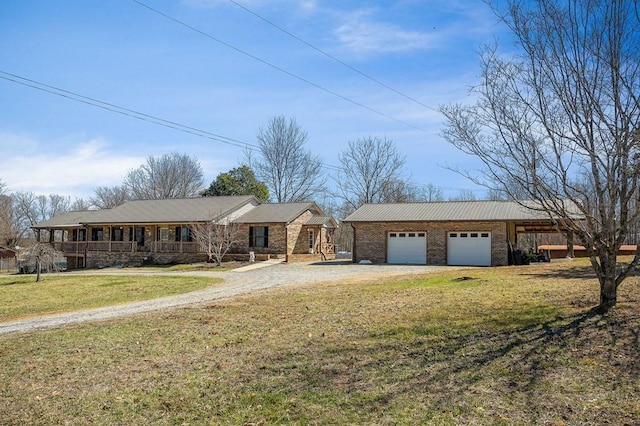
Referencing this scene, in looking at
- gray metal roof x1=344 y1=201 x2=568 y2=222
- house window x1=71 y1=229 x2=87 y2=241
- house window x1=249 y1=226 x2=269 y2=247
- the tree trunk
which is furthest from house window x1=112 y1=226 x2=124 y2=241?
the tree trunk

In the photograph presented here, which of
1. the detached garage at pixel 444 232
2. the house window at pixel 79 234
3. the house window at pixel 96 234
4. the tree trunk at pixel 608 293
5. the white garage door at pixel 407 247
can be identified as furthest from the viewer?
the house window at pixel 79 234

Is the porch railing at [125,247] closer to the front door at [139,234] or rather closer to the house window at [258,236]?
the front door at [139,234]

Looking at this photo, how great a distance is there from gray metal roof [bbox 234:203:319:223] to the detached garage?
5586 millimetres

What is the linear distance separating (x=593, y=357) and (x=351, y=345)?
3141 mm

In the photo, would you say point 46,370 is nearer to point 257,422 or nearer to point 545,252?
point 257,422

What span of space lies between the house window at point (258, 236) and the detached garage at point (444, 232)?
7052 millimetres

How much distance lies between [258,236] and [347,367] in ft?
95.3

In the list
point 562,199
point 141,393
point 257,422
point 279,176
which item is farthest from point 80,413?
point 279,176

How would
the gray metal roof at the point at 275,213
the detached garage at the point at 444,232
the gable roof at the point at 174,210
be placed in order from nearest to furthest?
1. the detached garage at the point at 444,232
2. the gray metal roof at the point at 275,213
3. the gable roof at the point at 174,210

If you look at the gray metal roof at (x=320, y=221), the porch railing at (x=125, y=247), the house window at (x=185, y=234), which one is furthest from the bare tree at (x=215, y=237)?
the gray metal roof at (x=320, y=221)

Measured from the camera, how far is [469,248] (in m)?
27.4

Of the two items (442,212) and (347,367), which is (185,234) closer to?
(442,212)

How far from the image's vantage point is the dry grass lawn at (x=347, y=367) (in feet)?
16.2

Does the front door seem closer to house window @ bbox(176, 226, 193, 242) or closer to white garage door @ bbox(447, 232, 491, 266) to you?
house window @ bbox(176, 226, 193, 242)
